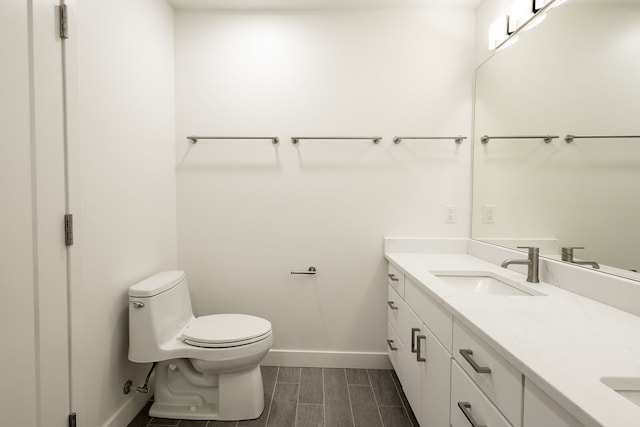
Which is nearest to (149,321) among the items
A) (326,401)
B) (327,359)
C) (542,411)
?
(326,401)

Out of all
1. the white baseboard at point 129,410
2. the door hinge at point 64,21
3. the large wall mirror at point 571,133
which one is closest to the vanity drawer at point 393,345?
the large wall mirror at point 571,133

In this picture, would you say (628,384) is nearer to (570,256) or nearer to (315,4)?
(570,256)

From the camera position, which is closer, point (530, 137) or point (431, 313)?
point (431, 313)

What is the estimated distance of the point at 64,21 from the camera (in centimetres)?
111

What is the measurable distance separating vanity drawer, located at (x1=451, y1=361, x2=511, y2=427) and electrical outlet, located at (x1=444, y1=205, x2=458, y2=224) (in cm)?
118

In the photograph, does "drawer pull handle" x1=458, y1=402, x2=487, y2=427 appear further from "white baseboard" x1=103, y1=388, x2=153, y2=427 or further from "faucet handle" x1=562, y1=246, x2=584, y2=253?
"white baseboard" x1=103, y1=388, x2=153, y2=427

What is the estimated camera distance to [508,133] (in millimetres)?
1695

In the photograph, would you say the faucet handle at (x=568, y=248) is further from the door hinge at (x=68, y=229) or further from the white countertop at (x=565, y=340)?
the door hinge at (x=68, y=229)

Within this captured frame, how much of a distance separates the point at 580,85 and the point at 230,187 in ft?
6.37

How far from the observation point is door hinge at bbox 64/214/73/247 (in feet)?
3.70

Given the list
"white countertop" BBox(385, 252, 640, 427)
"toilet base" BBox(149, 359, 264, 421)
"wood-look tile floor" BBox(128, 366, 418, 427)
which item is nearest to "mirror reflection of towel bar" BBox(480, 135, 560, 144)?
"white countertop" BBox(385, 252, 640, 427)

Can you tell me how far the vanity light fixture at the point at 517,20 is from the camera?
1.39 meters

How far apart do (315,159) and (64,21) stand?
1.36 metres

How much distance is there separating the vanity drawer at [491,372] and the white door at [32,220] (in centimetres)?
146
